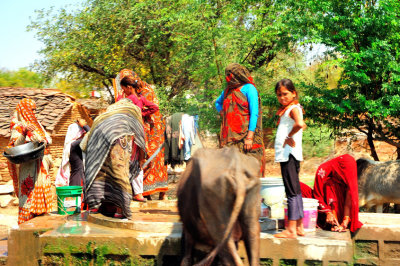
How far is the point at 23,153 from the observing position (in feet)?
21.1

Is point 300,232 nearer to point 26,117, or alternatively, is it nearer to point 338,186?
point 338,186

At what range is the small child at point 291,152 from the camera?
459cm

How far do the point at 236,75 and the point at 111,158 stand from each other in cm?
191

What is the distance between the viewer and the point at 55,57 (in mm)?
18812

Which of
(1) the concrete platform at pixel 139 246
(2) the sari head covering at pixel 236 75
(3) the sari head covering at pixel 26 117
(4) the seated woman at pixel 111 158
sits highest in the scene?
(2) the sari head covering at pixel 236 75

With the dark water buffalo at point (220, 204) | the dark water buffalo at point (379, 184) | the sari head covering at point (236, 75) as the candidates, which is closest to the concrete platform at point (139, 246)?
the dark water buffalo at point (220, 204)

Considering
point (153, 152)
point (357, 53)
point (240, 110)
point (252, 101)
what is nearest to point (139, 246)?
point (240, 110)

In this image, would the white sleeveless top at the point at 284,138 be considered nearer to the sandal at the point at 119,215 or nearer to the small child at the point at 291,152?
the small child at the point at 291,152

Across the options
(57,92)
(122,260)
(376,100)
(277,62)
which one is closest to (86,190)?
(122,260)

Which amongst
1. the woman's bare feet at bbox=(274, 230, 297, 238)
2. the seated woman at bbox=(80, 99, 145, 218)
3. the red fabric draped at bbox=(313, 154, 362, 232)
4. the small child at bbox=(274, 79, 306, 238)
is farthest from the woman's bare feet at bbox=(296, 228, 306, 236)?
the seated woman at bbox=(80, 99, 145, 218)

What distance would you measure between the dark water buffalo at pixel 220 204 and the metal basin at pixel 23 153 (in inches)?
142

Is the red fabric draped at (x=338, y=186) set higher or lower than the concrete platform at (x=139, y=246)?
higher

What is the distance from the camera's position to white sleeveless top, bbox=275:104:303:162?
15.3 ft

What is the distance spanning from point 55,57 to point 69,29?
4.82ft
